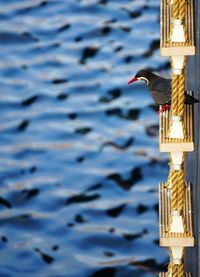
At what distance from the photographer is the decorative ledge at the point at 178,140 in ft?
21.4

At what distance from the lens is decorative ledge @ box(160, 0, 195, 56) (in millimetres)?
6391

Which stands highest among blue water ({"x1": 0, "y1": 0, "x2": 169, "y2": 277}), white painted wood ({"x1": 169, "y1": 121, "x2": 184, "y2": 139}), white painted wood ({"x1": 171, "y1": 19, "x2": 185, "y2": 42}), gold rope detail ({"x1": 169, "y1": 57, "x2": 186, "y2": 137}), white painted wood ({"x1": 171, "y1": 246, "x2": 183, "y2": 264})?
blue water ({"x1": 0, "y1": 0, "x2": 169, "y2": 277})

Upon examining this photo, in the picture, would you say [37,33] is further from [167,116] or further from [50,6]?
[167,116]

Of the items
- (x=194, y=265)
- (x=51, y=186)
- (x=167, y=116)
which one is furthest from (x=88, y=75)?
(x=167, y=116)

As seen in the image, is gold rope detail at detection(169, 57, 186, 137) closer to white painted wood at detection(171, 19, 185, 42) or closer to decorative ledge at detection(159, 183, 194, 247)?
white painted wood at detection(171, 19, 185, 42)

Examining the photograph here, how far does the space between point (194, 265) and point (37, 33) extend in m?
13.8

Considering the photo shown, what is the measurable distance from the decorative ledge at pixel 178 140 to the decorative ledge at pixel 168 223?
1.59 ft

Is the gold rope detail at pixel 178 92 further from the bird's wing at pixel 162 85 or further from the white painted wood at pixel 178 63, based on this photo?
the bird's wing at pixel 162 85

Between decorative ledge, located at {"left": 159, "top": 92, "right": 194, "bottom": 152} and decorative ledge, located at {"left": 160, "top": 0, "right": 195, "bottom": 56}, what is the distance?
0.50 metres

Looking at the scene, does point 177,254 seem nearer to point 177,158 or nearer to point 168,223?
point 168,223

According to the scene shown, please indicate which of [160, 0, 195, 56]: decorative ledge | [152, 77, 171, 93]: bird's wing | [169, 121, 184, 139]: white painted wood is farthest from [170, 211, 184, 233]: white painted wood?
[152, 77, 171, 93]: bird's wing

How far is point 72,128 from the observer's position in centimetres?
1894

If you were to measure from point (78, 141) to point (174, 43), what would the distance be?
40.1 ft

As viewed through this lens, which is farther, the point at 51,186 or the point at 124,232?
the point at 51,186
